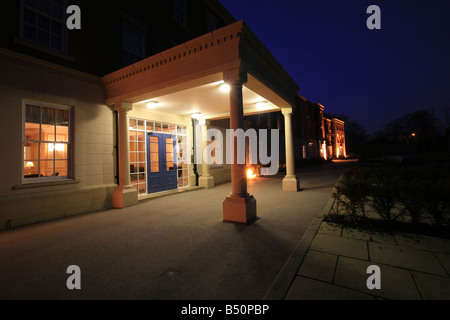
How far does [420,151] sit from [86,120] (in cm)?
4016

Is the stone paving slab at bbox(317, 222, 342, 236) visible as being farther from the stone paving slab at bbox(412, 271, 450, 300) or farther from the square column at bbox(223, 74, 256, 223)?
the square column at bbox(223, 74, 256, 223)

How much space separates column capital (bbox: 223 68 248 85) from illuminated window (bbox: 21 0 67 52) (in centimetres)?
524

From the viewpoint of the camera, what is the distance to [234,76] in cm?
488

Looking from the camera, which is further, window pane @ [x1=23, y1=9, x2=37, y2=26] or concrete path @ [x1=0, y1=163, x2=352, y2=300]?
window pane @ [x1=23, y1=9, x2=37, y2=26]

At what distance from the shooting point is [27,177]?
5590 mm

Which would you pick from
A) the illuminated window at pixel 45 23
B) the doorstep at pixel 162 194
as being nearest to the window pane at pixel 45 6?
the illuminated window at pixel 45 23

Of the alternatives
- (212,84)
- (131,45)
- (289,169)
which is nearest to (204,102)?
(212,84)

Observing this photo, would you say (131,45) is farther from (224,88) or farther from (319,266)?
(319,266)

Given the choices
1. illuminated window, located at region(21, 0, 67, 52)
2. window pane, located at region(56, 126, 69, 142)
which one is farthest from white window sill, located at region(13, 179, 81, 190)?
illuminated window, located at region(21, 0, 67, 52)

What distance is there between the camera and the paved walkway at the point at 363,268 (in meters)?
2.21

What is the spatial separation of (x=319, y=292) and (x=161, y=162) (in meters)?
7.98

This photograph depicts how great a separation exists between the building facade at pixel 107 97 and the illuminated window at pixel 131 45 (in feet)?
0.14

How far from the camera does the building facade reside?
5.04 meters

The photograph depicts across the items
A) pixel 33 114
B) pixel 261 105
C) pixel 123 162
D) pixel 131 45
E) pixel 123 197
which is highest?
pixel 131 45
